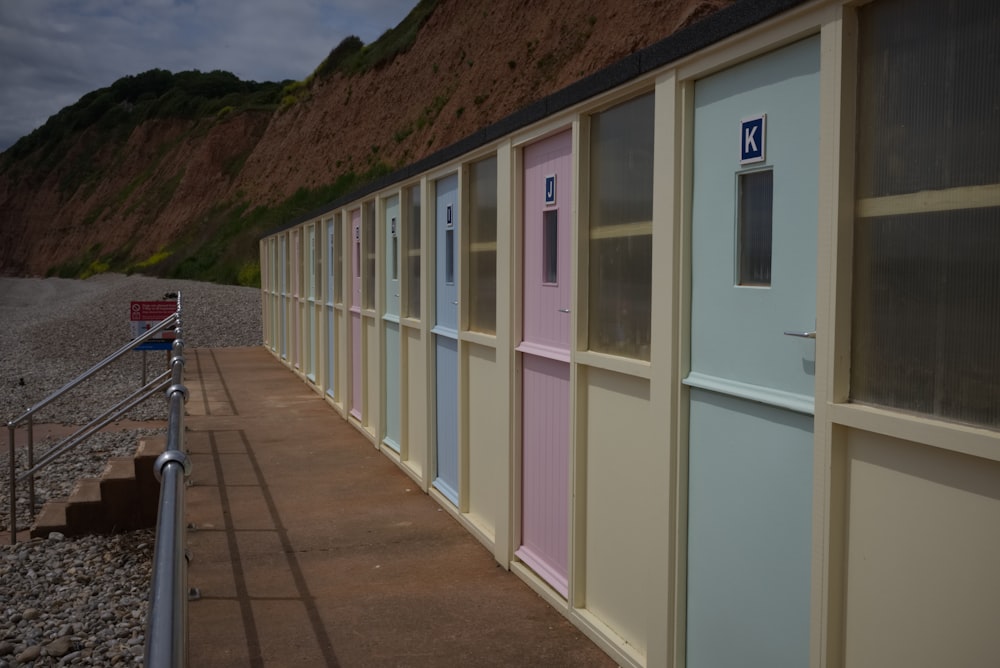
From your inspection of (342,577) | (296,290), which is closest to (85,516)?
(342,577)

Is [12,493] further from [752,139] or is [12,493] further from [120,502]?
[752,139]

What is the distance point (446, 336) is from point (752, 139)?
4.18 meters

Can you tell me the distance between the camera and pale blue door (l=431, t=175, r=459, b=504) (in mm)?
7172

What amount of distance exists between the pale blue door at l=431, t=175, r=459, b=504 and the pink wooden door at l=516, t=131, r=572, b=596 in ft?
4.68

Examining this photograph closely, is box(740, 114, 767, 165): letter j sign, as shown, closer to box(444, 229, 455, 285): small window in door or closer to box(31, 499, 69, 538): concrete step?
box(444, 229, 455, 285): small window in door

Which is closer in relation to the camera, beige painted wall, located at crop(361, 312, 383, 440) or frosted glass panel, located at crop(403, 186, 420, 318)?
frosted glass panel, located at crop(403, 186, 420, 318)

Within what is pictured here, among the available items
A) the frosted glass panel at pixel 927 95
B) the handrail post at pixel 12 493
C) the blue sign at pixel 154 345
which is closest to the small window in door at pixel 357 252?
the blue sign at pixel 154 345

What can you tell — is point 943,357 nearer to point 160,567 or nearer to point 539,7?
point 160,567

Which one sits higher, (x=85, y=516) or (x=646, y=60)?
(x=646, y=60)

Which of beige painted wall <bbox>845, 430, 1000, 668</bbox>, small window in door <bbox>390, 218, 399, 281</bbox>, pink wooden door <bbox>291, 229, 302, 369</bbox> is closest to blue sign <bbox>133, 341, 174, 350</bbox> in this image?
small window in door <bbox>390, 218, 399, 281</bbox>

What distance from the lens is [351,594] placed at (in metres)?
5.48

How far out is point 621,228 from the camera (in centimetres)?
444

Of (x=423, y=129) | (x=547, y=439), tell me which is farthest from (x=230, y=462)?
(x=423, y=129)

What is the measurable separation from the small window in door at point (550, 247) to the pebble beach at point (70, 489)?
9.34ft
